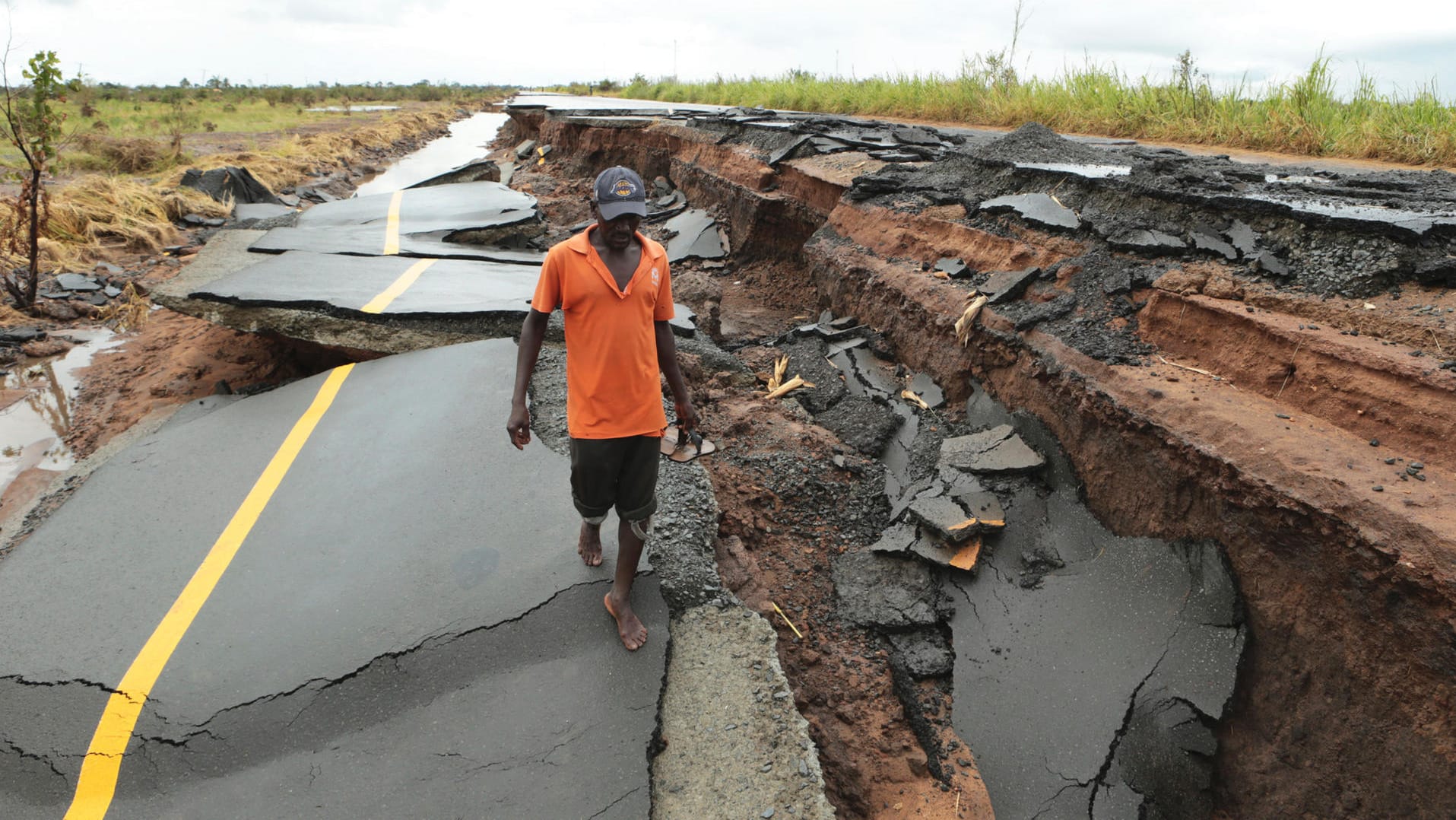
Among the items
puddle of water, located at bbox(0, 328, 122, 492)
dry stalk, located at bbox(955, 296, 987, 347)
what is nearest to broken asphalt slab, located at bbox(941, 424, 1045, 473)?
dry stalk, located at bbox(955, 296, 987, 347)

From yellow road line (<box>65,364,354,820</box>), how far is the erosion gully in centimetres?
235

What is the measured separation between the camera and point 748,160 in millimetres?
10680

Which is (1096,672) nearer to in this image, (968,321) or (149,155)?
(968,321)

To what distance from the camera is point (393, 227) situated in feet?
29.5

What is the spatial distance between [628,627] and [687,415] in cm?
91

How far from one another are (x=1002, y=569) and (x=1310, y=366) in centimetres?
163

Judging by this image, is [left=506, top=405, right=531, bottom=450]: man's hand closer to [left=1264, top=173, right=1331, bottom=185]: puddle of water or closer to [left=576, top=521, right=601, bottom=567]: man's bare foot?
[left=576, top=521, right=601, bottom=567]: man's bare foot

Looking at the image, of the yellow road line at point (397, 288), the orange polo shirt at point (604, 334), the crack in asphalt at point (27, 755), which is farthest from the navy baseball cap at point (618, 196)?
the yellow road line at point (397, 288)

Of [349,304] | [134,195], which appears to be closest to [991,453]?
[349,304]

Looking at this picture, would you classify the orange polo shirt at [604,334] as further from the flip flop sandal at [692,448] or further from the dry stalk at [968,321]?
the dry stalk at [968,321]

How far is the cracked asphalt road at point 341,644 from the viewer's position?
2510mm

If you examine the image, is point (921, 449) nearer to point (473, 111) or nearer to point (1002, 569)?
point (1002, 569)

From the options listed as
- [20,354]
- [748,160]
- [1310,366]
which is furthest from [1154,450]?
[20,354]

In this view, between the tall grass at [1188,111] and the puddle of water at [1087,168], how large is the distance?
3.19m
